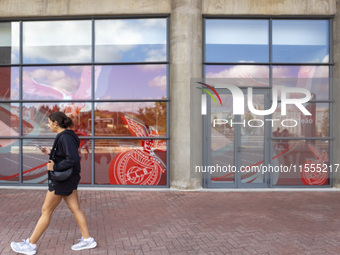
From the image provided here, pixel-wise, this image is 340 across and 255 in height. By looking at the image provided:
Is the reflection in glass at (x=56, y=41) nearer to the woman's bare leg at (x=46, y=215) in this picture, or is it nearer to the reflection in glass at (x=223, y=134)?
the reflection in glass at (x=223, y=134)

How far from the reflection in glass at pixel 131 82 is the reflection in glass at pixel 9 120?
7.64 feet

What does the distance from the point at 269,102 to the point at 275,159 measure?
62.6 inches

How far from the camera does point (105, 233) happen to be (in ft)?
15.5

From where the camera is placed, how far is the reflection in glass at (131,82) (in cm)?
815

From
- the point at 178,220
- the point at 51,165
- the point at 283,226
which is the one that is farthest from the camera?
the point at 178,220

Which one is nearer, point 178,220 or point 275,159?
point 178,220

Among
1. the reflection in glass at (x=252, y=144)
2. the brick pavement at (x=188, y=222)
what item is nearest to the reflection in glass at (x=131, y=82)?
the reflection in glass at (x=252, y=144)

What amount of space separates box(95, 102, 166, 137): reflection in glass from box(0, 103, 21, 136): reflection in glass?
6.82 ft

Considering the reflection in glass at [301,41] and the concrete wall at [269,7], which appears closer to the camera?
the concrete wall at [269,7]

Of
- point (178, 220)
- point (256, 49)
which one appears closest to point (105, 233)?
point (178, 220)

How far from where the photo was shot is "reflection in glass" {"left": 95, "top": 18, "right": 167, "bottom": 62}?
8219 millimetres

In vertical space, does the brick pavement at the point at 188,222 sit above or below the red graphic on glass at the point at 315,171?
below

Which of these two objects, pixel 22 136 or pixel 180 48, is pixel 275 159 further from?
pixel 22 136

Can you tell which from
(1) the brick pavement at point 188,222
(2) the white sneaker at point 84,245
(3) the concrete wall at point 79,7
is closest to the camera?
(2) the white sneaker at point 84,245
